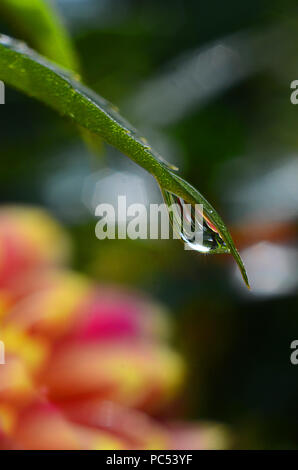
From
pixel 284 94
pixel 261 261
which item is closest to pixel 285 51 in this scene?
pixel 284 94

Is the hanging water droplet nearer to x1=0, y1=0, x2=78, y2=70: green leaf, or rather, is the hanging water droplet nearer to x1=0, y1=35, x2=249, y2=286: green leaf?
x1=0, y1=35, x2=249, y2=286: green leaf

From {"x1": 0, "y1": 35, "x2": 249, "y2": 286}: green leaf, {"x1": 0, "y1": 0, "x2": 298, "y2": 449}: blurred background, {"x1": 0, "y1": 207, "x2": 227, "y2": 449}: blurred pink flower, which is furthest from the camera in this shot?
{"x1": 0, "y1": 0, "x2": 298, "y2": 449}: blurred background

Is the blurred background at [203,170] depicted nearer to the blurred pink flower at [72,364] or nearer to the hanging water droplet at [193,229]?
the blurred pink flower at [72,364]

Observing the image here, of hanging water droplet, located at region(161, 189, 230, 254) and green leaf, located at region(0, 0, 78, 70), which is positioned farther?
green leaf, located at region(0, 0, 78, 70)

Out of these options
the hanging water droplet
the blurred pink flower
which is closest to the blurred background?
the blurred pink flower

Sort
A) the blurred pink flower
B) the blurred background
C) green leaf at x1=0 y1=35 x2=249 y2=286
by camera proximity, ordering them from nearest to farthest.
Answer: green leaf at x1=0 y1=35 x2=249 y2=286
the blurred pink flower
the blurred background

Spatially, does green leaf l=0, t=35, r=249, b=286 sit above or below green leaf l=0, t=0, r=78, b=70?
below

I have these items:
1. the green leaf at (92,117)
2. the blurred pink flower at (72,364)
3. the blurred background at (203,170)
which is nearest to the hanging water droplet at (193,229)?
the green leaf at (92,117)
